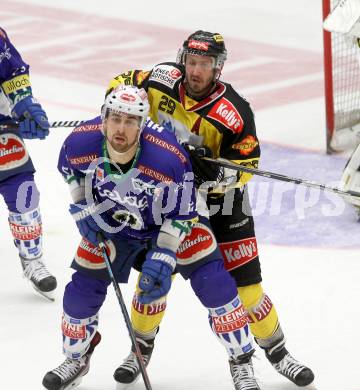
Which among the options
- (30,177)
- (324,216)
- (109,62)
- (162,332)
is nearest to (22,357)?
(162,332)

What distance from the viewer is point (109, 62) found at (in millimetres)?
10672

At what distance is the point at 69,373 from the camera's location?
503 cm

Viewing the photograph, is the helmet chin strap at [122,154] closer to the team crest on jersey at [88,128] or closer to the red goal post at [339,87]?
the team crest on jersey at [88,128]

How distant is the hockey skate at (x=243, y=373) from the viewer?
16.2 feet

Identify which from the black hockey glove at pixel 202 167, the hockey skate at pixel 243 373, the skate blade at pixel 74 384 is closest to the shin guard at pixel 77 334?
the skate blade at pixel 74 384

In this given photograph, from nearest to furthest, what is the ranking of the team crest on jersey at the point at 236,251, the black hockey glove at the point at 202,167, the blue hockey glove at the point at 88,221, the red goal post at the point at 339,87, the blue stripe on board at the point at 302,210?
the blue hockey glove at the point at 88,221 < the black hockey glove at the point at 202,167 < the team crest on jersey at the point at 236,251 < the blue stripe on board at the point at 302,210 < the red goal post at the point at 339,87

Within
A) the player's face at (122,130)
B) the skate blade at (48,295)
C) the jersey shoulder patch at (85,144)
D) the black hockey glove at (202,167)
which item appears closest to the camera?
the player's face at (122,130)

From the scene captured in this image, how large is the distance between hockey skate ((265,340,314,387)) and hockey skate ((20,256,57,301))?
1442 mm

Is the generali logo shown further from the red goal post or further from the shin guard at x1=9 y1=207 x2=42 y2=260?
the red goal post

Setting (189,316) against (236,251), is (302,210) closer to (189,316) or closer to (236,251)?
(189,316)

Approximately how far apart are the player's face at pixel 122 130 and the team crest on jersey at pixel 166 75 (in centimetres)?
55

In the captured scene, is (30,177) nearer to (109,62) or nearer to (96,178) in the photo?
(96,178)

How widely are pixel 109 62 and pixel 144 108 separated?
606cm

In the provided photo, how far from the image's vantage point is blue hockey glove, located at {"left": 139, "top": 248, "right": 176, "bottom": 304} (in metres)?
4.68
